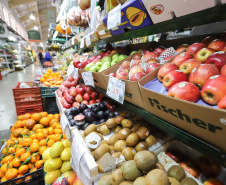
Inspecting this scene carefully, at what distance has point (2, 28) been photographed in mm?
10523

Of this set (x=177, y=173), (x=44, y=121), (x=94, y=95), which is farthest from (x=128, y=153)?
(x=44, y=121)

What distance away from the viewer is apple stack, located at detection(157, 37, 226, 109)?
1.66 feet

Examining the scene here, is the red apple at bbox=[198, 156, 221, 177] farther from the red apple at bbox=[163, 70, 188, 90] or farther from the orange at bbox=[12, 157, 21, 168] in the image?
the orange at bbox=[12, 157, 21, 168]

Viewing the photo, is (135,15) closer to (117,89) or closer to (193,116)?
(117,89)

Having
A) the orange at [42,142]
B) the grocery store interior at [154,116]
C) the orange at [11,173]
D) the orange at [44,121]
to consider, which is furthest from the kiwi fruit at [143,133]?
the orange at [44,121]

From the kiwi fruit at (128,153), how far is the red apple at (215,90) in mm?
595

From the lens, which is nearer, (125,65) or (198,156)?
(198,156)

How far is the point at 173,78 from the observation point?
67cm

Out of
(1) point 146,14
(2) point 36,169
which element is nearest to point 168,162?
(1) point 146,14

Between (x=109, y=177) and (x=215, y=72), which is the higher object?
(x=215, y=72)

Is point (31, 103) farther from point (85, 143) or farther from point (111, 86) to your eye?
point (111, 86)

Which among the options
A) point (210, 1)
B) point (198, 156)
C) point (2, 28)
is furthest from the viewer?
point (2, 28)

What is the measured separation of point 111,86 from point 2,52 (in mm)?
13905

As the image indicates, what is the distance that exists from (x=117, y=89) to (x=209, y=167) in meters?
0.70
